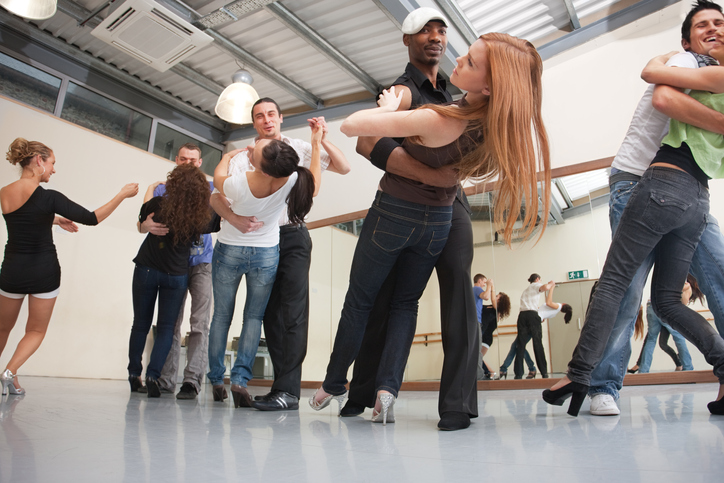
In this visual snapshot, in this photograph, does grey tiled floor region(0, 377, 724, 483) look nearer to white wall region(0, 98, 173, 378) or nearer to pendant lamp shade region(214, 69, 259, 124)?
pendant lamp shade region(214, 69, 259, 124)

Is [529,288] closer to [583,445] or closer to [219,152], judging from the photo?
[583,445]

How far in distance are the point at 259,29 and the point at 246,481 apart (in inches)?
222

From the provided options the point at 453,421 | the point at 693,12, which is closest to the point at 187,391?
the point at 453,421

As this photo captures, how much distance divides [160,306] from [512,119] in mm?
2309

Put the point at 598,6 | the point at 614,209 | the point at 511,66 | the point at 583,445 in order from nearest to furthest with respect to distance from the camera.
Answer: the point at 583,445
the point at 511,66
the point at 614,209
the point at 598,6

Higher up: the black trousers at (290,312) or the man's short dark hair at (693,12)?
the man's short dark hair at (693,12)

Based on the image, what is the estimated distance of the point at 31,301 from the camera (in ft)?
8.66

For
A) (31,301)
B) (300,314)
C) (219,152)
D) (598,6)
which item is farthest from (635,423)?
(219,152)

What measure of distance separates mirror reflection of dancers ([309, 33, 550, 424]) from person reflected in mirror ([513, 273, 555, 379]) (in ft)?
9.49

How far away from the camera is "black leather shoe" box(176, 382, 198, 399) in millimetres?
2561

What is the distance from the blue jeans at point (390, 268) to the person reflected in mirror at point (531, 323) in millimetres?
2903

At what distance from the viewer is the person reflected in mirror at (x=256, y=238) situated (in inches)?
84.2

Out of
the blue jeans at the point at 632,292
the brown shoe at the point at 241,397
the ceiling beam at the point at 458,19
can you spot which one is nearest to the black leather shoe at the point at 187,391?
the brown shoe at the point at 241,397

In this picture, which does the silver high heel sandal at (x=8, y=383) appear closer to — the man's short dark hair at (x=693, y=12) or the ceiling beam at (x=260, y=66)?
the man's short dark hair at (x=693, y=12)
